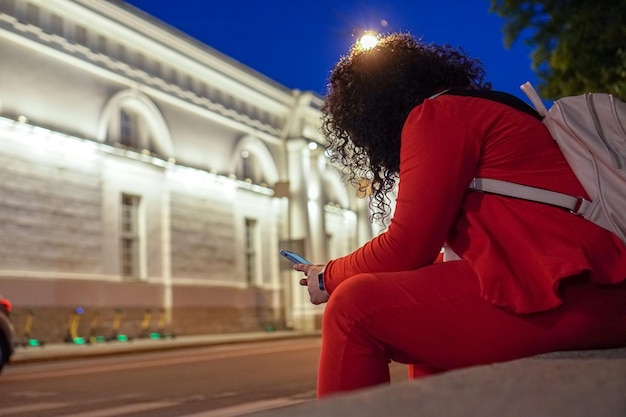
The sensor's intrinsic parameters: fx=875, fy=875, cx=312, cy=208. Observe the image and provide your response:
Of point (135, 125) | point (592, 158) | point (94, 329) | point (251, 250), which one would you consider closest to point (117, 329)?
point (94, 329)

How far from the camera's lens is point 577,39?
15523mm

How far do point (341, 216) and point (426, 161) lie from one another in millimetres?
35294

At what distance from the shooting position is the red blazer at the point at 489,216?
2.48 meters

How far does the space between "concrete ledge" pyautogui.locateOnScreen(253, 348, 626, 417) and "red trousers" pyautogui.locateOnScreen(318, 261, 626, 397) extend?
24 centimetres

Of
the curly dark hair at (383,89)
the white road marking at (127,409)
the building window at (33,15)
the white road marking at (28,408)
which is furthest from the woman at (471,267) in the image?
the building window at (33,15)

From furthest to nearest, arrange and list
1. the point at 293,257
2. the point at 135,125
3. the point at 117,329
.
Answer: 1. the point at 135,125
2. the point at 117,329
3. the point at 293,257

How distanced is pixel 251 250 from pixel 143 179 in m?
7.06

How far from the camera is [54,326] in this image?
20844 mm

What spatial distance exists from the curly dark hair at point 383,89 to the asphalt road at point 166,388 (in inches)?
85.2

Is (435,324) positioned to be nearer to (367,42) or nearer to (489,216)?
(489,216)

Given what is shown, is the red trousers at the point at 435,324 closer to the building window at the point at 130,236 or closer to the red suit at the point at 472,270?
the red suit at the point at 472,270

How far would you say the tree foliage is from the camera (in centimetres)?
1480

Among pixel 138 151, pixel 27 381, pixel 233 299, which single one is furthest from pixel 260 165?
pixel 27 381

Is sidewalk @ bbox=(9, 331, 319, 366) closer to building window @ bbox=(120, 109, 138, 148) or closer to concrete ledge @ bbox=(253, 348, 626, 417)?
building window @ bbox=(120, 109, 138, 148)
